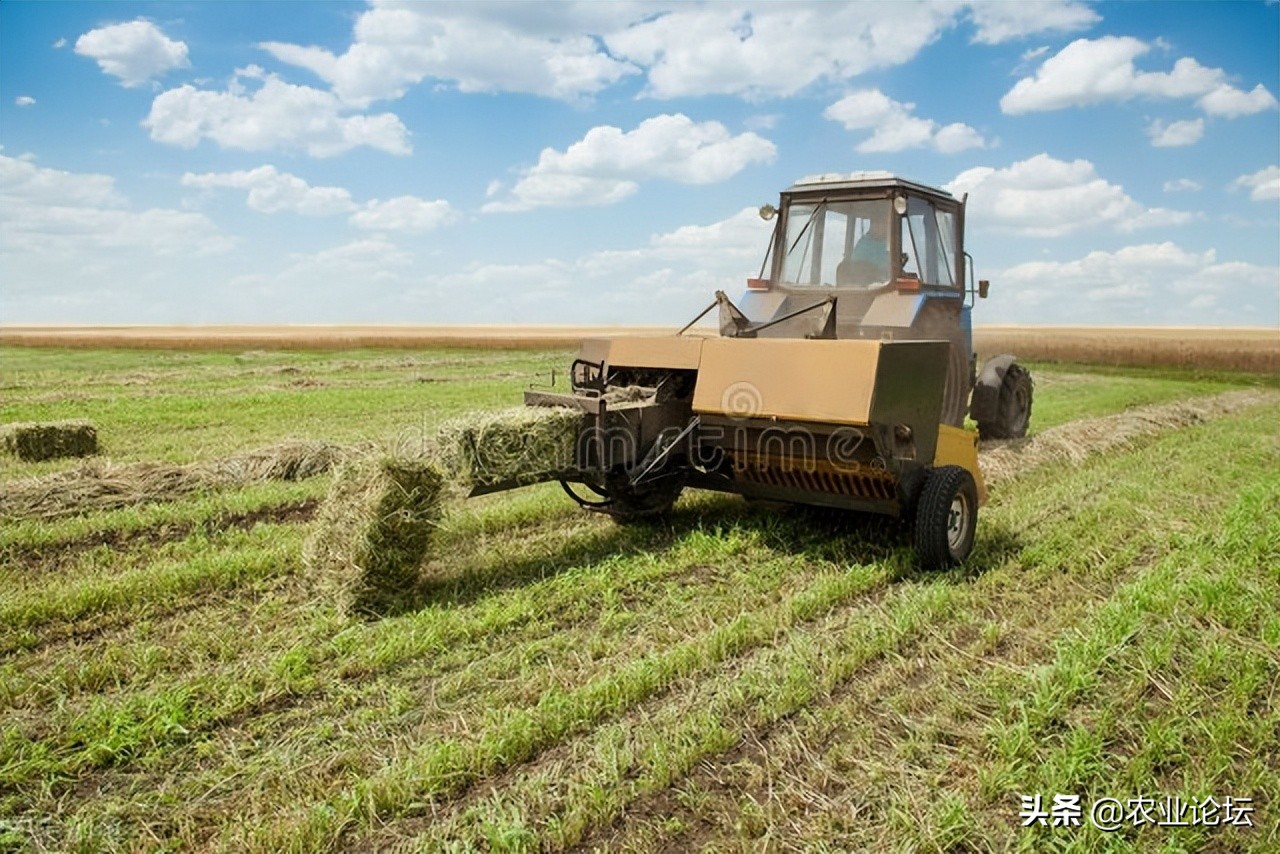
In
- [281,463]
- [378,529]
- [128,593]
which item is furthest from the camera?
[281,463]

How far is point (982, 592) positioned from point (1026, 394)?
277 inches

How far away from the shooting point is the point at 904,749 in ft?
12.1

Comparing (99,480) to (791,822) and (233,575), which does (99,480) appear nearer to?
(233,575)

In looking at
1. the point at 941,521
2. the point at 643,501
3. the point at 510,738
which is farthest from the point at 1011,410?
the point at 510,738

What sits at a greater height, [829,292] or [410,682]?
[829,292]

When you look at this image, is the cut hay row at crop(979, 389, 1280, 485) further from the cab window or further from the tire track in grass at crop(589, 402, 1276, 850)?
the tire track in grass at crop(589, 402, 1276, 850)

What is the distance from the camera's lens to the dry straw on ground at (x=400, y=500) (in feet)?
17.2

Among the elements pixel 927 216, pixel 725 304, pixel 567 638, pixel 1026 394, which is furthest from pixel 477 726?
pixel 1026 394

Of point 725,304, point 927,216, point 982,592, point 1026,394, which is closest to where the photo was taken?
point 982,592

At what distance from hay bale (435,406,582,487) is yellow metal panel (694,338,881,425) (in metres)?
0.99

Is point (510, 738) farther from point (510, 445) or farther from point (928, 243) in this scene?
point (928, 243)

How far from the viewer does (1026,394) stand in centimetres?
1192

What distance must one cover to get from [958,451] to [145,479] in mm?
7187

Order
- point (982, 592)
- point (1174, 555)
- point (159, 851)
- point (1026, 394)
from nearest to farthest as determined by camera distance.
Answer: point (159, 851) → point (982, 592) → point (1174, 555) → point (1026, 394)
